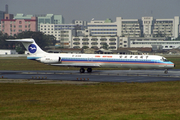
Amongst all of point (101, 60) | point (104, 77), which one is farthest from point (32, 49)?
point (104, 77)

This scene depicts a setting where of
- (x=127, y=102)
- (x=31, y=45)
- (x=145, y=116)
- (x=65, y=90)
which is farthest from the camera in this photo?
(x=31, y=45)

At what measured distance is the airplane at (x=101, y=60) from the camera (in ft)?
157

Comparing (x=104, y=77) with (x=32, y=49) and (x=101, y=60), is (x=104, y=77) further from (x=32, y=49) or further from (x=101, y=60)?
(x=32, y=49)

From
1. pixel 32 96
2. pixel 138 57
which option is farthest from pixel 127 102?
pixel 138 57

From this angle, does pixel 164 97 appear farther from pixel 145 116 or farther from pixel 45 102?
pixel 45 102

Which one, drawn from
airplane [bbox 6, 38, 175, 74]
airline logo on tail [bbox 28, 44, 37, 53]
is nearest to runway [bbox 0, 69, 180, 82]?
airplane [bbox 6, 38, 175, 74]

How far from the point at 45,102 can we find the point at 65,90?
6.71 meters

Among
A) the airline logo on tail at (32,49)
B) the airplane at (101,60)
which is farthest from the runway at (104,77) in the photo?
the airline logo on tail at (32,49)

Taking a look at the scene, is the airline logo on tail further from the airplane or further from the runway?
the runway

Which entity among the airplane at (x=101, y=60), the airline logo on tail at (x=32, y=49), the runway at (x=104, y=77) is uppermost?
the airline logo on tail at (x=32, y=49)

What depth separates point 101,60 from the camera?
49.5 metres

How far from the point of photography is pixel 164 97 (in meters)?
24.3

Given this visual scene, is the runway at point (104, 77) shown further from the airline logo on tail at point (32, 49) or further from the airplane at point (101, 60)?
the airline logo on tail at point (32, 49)

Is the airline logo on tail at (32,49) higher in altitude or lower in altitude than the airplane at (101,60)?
higher
